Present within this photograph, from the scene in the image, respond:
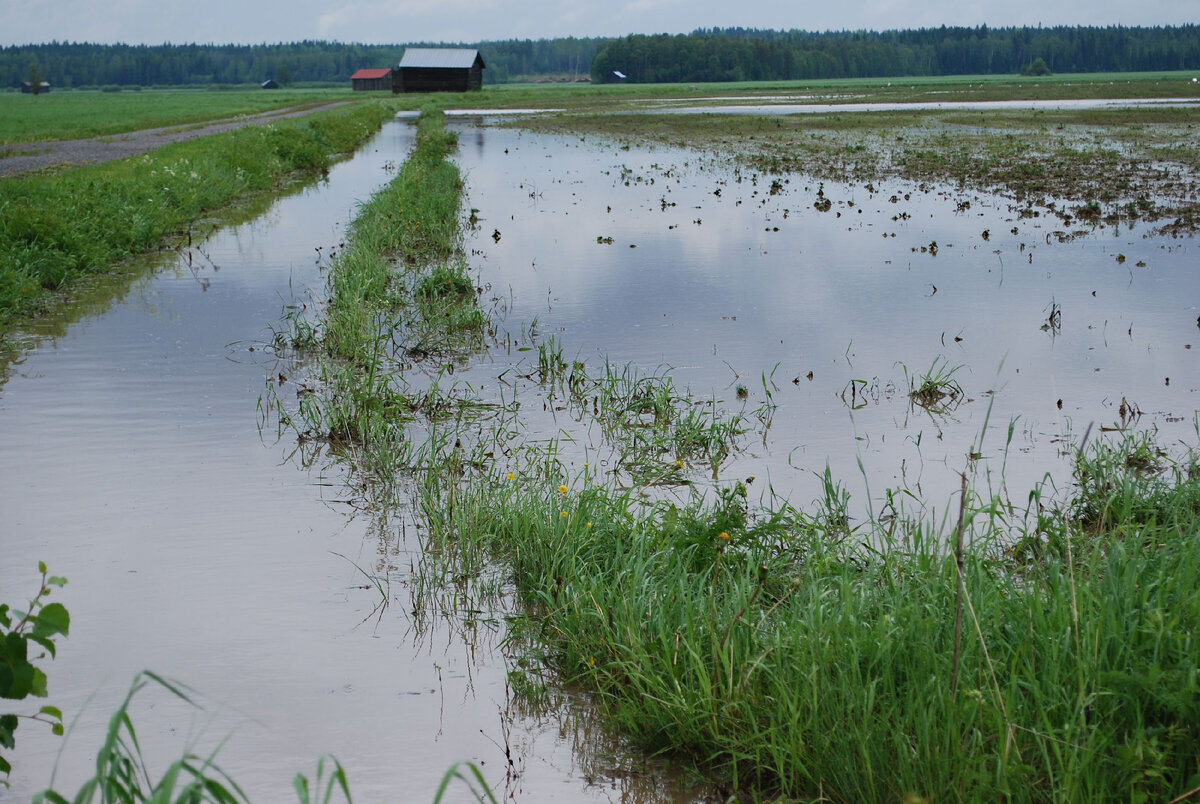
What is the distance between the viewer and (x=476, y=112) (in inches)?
2625

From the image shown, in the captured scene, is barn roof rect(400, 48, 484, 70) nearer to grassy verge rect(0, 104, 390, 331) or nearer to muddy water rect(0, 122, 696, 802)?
grassy verge rect(0, 104, 390, 331)

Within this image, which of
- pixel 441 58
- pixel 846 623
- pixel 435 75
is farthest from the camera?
pixel 441 58

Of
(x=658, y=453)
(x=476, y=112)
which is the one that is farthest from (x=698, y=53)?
(x=658, y=453)

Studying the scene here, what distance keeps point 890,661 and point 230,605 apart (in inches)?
117

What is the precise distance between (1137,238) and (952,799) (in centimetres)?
1476

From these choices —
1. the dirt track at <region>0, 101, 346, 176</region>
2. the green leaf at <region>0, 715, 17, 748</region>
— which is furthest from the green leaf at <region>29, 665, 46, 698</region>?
the dirt track at <region>0, 101, 346, 176</region>

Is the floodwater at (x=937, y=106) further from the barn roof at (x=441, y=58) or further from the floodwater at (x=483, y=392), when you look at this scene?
the floodwater at (x=483, y=392)

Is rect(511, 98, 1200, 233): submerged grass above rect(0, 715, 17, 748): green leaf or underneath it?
above

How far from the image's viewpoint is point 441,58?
103 metres

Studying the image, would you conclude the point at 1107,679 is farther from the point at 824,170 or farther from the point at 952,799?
the point at 824,170

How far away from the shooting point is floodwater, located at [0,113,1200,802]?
13.7 ft

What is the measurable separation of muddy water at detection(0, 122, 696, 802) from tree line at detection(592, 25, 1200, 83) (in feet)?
495

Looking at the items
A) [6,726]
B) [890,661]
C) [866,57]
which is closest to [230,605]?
[6,726]

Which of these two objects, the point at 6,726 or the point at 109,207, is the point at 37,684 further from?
the point at 109,207
